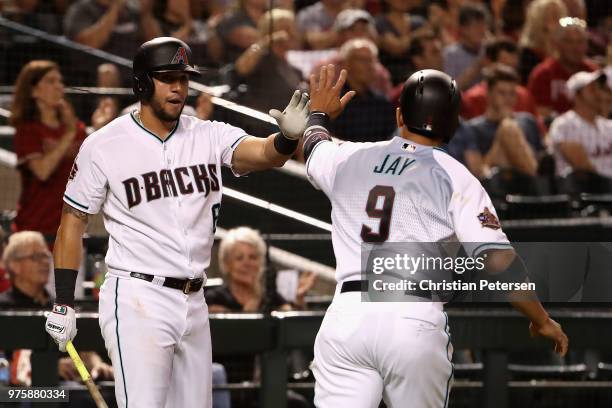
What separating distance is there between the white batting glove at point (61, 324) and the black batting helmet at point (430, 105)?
1557mm

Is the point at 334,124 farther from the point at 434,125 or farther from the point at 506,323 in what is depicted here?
the point at 434,125

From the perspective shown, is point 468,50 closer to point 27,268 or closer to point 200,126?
point 27,268

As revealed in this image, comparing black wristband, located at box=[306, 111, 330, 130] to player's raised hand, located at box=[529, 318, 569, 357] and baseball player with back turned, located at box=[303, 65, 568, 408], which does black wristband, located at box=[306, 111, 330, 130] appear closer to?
baseball player with back turned, located at box=[303, 65, 568, 408]

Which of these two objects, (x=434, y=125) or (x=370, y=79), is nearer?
(x=434, y=125)

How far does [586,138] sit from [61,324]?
5.17 metres

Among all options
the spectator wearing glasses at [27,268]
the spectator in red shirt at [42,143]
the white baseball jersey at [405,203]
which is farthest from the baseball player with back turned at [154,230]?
the spectator in red shirt at [42,143]

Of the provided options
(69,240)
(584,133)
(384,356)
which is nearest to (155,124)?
(69,240)

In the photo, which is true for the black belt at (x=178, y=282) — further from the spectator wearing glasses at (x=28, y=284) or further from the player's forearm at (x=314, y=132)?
the spectator wearing glasses at (x=28, y=284)

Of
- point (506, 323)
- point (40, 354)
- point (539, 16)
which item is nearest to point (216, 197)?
point (40, 354)

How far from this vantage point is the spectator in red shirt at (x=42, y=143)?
7117mm

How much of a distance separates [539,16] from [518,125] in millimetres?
1398

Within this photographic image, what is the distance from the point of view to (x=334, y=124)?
835cm

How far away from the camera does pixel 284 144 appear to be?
15.8 ft

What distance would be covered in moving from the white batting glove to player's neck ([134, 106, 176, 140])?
2.59 ft
